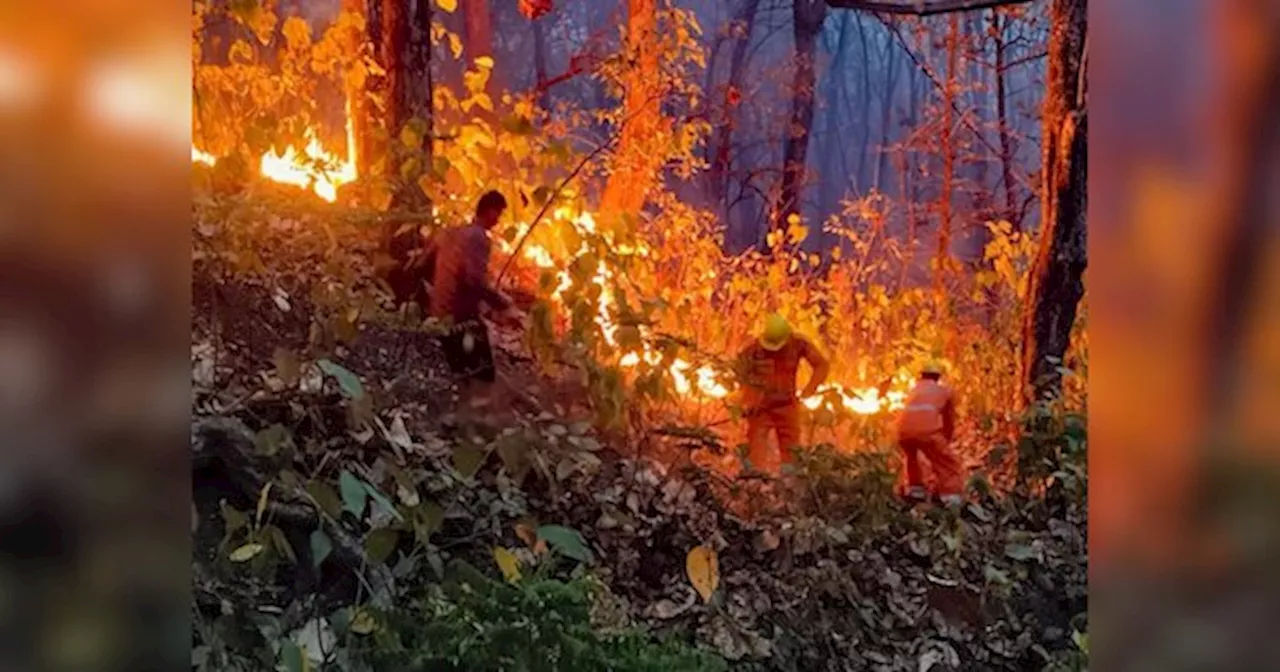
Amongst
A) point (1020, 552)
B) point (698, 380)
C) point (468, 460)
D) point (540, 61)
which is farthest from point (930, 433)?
point (540, 61)

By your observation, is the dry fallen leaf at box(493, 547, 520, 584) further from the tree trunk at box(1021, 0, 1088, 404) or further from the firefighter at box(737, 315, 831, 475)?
the tree trunk at box(1021, 0, 1088, 404)

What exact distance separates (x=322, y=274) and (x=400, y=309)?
0.38 feet

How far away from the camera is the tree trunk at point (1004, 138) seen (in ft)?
5.40

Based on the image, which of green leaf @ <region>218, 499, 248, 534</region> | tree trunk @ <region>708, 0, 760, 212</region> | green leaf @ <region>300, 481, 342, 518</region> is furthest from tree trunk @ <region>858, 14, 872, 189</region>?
green leaf @ <region>218, 499, 248, 534</region>

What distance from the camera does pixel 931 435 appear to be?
1.62 meters

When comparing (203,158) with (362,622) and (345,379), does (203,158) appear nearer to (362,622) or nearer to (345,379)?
(345,379)

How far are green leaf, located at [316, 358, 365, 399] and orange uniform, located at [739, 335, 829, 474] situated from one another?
54 cm

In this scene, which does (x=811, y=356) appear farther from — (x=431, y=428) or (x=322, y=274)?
(x=322, y=274)

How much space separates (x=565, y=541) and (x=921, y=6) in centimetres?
94

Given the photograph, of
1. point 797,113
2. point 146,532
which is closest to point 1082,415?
point 797,113

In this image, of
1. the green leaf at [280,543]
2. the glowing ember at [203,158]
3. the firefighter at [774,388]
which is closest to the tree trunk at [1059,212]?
the firefighter at [774,388]

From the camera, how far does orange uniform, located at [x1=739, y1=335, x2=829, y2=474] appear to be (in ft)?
5.31

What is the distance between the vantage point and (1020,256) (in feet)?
5.40

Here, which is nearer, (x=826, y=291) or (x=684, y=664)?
(x=684, y=664)
